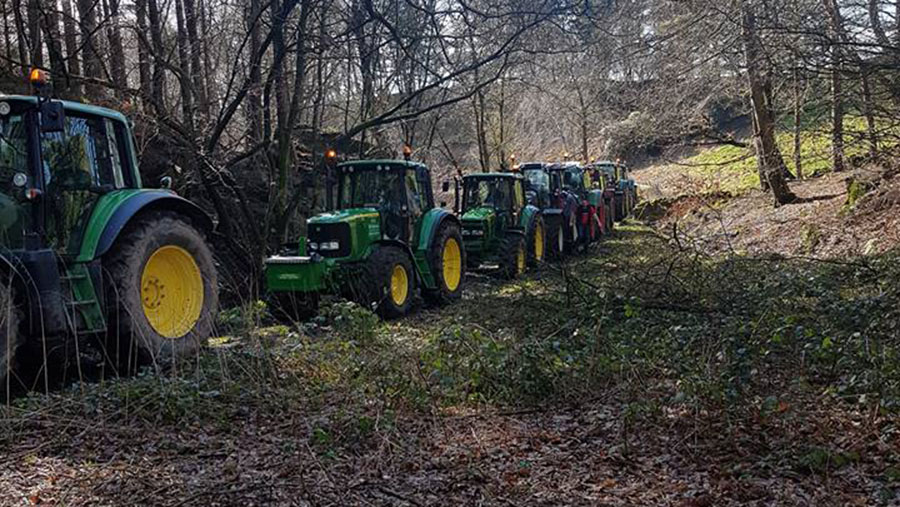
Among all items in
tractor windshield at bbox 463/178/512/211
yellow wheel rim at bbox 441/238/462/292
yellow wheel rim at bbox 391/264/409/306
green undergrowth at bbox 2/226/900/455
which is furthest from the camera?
tractor windshield at bbox 463/178/512/211

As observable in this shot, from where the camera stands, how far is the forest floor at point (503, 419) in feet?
12.7

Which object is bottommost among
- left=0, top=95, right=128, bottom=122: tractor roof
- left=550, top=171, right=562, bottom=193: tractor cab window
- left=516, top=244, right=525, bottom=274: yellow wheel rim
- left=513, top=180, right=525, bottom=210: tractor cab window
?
left=516, top=244, right=525, bottom=274: yellow wheel rim

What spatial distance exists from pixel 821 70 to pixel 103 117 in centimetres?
660

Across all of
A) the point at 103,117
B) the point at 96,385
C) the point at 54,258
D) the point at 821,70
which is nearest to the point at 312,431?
the point at 96,385

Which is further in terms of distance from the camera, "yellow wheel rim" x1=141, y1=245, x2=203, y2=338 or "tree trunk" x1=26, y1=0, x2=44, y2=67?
"tree trunk" x1=26, y1=0, x2=44, y2=67

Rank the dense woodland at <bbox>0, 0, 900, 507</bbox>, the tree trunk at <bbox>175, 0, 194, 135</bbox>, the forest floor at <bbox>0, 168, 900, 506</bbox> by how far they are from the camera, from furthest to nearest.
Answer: the tree trunk at <bbox>175, 0, 194, 135</bbox> → the dense woodland at <bbox>0, 0, 900, 507</bbox> → the forest floor at <bbox>0, 168, 900, 506</bbox>

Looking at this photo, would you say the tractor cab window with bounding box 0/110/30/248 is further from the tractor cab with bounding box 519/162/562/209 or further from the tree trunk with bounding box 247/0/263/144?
the tractor cab with bounding box 519/162/562/209

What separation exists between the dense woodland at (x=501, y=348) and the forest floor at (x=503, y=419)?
0.02 m

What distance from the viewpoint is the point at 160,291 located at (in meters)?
6.93

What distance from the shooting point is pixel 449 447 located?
4.52 metres

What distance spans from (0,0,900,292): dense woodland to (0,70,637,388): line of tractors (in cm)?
180

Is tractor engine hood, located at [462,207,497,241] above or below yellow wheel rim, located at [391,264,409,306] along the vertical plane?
above

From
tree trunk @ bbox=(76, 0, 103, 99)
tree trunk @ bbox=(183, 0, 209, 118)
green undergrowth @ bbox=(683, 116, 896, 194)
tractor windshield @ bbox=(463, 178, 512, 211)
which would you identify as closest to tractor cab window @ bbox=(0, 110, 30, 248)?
tree trunk @ bbox=(76, 0, 103, 99)

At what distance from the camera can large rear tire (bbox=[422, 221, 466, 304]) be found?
10.7 metres
